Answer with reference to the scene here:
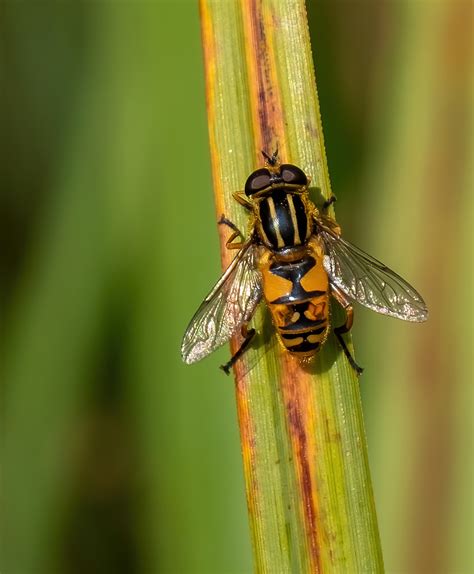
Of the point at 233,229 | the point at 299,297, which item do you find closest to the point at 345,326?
the point at 299,297

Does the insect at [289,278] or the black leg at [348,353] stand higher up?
the insect at [289,278]

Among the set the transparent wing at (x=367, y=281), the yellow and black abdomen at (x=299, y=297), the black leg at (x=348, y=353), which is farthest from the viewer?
the transparent wing at (x=367, y=281)

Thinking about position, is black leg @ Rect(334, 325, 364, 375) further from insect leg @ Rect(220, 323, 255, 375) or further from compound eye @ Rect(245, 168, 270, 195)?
compound eye @ Rect(245, 168, 270, 195)

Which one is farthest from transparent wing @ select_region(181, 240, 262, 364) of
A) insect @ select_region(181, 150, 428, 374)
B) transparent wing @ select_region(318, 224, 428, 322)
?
transparent wing @ select_region(318, 224, 428, 322)

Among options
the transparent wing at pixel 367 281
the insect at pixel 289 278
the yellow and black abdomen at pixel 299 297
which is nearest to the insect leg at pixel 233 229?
the insect at pixel 289 278

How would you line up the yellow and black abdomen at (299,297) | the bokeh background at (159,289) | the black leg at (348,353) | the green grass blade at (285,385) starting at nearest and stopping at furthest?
the green grass blade at (285,385)
the black leg at (348,353)
the yellow and black abdomen at (299,297)
the bokeh background at (159,289)

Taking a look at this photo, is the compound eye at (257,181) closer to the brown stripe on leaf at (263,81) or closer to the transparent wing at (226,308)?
the brown stripe on leaf at (263,81)

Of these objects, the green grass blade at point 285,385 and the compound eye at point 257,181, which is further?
the compound eye at point 257,181

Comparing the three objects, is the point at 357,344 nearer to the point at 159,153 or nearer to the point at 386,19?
the point at 159,153
